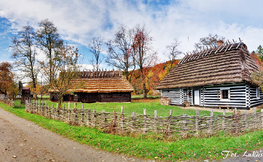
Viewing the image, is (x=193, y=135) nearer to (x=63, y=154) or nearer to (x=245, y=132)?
(x=245, y=132)

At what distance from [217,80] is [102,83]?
16530 mm

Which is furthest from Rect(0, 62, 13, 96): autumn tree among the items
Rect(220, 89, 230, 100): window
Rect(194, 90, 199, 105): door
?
Rect(220, 89, 230, 100): window

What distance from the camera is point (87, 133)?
7.95m

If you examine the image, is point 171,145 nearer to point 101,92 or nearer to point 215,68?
point 215,68

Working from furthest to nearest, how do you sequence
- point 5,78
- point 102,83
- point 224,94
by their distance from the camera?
1. point 5,78
2. point 102,83
3. point 224,94

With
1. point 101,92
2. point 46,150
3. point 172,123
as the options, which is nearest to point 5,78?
point 101,92

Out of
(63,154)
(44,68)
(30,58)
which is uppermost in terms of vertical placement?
(30,58)

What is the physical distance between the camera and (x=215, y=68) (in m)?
15.9

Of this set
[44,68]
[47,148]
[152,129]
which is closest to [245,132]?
[152,129]

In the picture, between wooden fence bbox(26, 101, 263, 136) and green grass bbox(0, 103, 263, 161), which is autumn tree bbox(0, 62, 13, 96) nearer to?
wooden fence bbox(26, 101, 263, 136)

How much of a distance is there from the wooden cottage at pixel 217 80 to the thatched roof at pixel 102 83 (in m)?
6.70

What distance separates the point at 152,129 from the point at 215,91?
36.2 feet

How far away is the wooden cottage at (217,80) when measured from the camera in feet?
45.1

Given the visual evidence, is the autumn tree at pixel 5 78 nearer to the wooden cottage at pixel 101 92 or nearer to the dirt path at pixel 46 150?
the wooden cottage at pixel 101 92
